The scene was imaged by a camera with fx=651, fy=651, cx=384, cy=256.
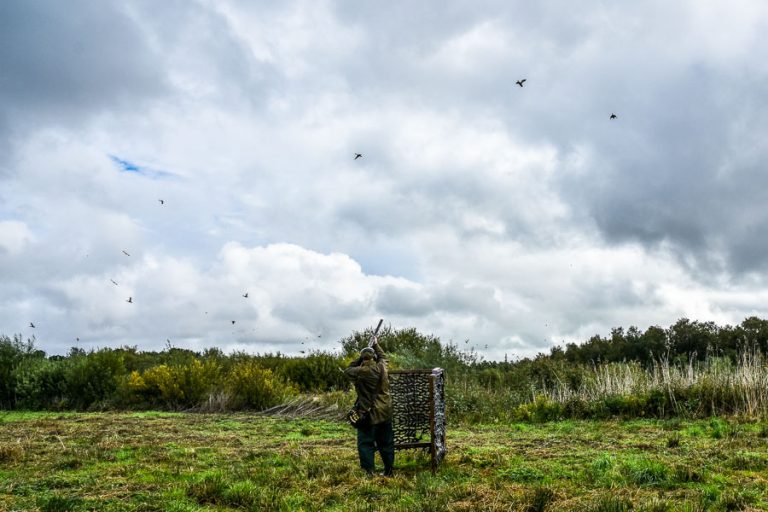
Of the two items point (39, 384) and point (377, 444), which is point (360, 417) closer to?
point (377, 444)

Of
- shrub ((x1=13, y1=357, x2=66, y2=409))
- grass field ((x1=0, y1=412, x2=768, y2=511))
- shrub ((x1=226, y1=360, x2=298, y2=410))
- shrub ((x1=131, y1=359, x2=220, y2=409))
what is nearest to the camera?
grass field ((x1=0, y1=412, x2=768, y2=511))

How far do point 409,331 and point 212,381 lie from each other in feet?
40.2

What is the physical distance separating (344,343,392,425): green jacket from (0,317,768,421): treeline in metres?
9.89

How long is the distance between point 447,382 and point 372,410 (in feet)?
44.3

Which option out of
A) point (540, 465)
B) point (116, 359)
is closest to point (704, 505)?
point (540, 465)

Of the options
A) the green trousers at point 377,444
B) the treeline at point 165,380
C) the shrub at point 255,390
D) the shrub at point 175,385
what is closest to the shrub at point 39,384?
the treeline at point 165,380

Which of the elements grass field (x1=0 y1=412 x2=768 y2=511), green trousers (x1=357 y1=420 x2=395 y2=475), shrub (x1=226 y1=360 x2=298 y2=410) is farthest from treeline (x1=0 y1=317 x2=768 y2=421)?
green trousers (x1=357 y1=420 x2=395 y2=475)

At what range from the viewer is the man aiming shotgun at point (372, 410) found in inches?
389

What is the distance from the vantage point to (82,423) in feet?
62.2

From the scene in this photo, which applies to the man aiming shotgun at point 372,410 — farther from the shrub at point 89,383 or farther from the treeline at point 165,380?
the shrub at point 89,383

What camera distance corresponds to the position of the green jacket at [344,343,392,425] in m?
9.91

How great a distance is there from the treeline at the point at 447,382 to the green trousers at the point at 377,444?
9649 mm

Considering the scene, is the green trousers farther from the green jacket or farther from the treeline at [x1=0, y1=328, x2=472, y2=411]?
the treeline at [x1=0, y1=328, x2=472, y2=411]

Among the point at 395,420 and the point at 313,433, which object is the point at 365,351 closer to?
the point at 395,420
